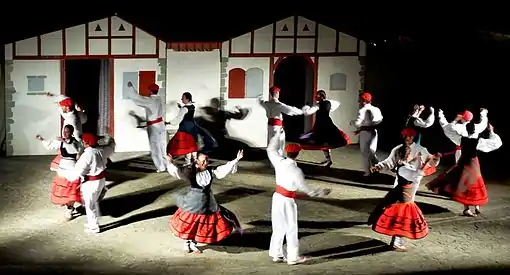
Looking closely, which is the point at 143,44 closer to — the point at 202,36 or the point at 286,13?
the point at 202,36

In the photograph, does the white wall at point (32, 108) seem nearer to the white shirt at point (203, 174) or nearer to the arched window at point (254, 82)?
the arched window at point (254, 82)

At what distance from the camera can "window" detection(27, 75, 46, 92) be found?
14.7 meters

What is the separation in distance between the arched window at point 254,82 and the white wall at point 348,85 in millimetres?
1219

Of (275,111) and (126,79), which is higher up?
(126,79)

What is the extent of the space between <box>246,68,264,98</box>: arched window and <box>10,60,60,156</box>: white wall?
3615 mm

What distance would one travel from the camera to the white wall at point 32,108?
14.6 metres

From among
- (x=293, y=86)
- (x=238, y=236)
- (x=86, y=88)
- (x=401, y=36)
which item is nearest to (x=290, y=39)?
(x=293, y=86)

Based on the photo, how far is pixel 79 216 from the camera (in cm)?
1130

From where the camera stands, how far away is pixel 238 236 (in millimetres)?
10500

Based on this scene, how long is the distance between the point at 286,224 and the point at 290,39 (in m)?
6.92

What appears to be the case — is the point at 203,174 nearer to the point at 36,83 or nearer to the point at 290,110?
the point at 290,110

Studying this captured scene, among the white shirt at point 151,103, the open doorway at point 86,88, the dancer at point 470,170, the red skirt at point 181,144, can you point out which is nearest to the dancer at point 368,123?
the dancer at point 470,170

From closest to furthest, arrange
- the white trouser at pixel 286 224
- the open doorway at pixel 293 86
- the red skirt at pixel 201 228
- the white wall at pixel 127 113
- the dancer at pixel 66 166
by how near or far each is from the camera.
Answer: the white trouser at pixel 286 224 → the red skirt at pixel 201 228 → the dancer at pixel 66 166 → the white wall at pixel 127 113 → the open doorway at pixel 293 86

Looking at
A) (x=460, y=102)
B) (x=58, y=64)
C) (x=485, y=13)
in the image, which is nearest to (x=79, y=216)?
(x=58, y=64)
